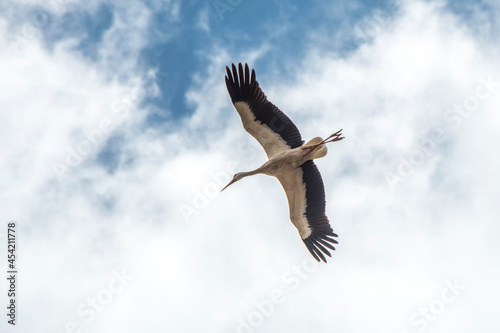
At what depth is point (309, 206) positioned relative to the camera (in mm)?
14281

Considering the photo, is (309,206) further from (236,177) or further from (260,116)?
(260,116)

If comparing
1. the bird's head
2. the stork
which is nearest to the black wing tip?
the stork

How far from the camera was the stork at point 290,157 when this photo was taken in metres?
13.2

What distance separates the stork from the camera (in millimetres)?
13164

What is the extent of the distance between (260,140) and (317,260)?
10.2ft

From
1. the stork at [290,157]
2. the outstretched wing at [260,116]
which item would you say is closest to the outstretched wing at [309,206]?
the stork at [290,157]

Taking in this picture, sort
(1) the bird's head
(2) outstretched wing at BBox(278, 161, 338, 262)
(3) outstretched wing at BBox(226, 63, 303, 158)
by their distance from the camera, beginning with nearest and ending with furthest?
(3) outstretched wing at BBox(226, 63, 303, 158) < (2) outstretched wing at BBox(278, 161, 338, 262) < (1) the bird's head

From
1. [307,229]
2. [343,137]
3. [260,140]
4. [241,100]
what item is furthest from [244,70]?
[307,229]

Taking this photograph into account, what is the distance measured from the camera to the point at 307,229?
14297 mm

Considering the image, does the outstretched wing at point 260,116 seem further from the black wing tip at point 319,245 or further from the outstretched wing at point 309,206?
the black wing tip at point 319,245

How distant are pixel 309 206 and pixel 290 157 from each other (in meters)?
1.47

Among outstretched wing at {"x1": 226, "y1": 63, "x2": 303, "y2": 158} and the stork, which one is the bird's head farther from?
outstretched wing at {"x1": 226, "y1": 63, "x2": 303, "y2": 158}

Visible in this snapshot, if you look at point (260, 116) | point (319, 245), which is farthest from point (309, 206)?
point (260, 116)

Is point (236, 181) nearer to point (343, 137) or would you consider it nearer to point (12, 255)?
point (343, 137)
